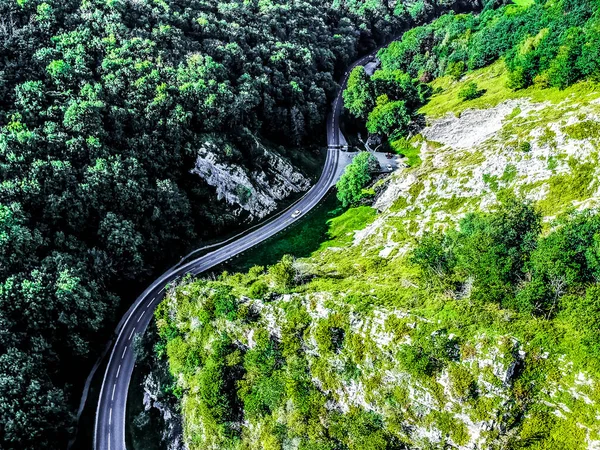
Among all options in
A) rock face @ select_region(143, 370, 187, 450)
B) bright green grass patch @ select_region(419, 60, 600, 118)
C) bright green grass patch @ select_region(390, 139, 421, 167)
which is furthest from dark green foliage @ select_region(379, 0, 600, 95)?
rock face @ select_region(143, 370, 187, 450)

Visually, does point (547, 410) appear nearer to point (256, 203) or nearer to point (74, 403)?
point (74, 403)

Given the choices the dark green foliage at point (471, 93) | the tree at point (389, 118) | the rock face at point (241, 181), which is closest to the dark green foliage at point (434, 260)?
the rock face at point (241, 181)

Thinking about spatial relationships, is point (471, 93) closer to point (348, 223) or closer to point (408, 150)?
point (408, 150)

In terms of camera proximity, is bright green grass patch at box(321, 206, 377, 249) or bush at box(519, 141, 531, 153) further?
bright green grass patch at box(321, 206, 377, 249)

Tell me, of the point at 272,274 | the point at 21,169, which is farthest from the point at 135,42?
the point at 272,274

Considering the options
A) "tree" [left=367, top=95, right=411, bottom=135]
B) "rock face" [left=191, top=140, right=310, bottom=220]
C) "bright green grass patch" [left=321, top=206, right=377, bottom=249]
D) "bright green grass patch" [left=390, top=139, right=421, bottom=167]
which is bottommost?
"bright green grass patch" [left=321, top=206, right=377, bottom=249]

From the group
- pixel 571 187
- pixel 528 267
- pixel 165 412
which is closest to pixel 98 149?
pixel 165 412

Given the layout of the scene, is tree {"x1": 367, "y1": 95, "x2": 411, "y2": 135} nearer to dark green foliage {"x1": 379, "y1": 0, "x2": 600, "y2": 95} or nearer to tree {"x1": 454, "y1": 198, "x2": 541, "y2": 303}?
dark green foliage {"x1": 379, "y1": 0, "x2": 600, "y2": 95}
